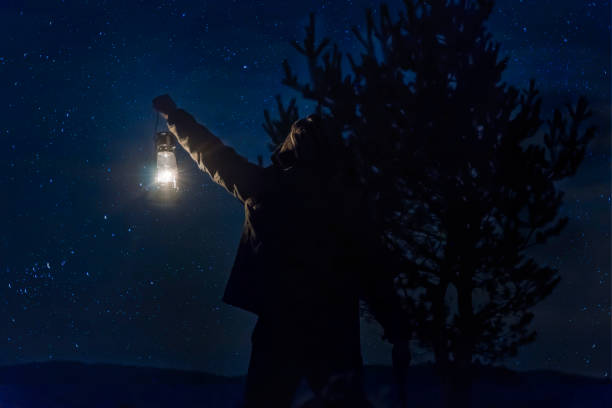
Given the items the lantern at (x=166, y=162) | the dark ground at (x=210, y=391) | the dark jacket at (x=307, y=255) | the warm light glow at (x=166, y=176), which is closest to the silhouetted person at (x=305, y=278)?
the dark jacket at (x=307, y=255)

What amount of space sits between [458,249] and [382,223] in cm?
114

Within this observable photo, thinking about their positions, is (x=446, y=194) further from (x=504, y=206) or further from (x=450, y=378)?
(x=450, y=378)

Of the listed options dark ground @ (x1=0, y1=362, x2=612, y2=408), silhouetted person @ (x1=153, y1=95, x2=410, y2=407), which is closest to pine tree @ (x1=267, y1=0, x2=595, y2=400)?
dark ground @ (x1=0, y1=362, x2=612, y2=408)

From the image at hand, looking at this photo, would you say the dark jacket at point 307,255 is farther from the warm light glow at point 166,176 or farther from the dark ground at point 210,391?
the warm light glow at point 166,176

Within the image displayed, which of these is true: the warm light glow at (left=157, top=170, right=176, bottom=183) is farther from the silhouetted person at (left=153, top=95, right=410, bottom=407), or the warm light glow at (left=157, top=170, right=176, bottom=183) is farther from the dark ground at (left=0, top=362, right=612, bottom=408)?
the dark ground at (left=0, top=362, right=612, bottom=408)

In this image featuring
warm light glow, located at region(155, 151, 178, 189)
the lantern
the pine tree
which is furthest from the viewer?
the pine tree

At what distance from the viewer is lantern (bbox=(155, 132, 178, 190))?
365 cm

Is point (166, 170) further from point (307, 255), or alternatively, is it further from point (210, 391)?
point (210, 391)

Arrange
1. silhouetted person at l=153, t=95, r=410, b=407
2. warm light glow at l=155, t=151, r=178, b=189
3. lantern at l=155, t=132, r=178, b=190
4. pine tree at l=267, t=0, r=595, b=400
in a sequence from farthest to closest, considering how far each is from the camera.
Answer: pine tree at l=267, t=0, r=595, b=400
warm light glow at l=155, t=151, r=178, b=189
lantern at l=155, t=132, r=178, b=190
silhouetted person at l=153, t=95, r=410, b=407

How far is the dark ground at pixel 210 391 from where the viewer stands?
8086 millimetres

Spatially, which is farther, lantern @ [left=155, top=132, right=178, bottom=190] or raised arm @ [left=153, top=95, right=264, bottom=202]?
lantern @ [left=155, top=132, right=178, bottom=190]

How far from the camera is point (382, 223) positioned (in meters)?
6.94

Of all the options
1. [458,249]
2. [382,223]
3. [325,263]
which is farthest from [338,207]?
[458,249]

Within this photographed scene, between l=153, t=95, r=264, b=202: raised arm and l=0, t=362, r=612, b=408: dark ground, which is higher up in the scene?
l=153, t=95, r=264, b=202: raised arm
